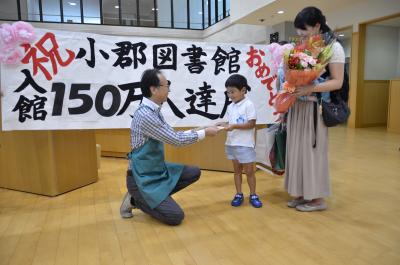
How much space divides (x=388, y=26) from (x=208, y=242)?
8.45 m

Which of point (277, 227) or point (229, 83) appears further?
point (229, 83)

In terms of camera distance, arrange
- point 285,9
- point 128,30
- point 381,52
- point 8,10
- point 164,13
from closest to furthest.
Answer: point 285,9 < point 381,52 < point 8,10 < point 128,30 < point 164,13

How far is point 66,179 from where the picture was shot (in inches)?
122

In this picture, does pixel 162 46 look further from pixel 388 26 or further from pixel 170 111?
pixel 388 26

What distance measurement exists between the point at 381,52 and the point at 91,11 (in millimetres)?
9459

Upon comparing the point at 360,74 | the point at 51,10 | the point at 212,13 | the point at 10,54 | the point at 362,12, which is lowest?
the point at 10,54

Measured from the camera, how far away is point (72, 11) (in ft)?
36.6

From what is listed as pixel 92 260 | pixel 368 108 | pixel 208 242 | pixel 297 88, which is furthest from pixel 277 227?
pixel 368 108

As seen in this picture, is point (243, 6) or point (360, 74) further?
point (243, 6)

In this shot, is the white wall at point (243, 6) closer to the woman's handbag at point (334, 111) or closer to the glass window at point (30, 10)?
the woman's handbag at point (334, 111)

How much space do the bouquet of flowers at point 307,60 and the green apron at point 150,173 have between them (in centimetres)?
108

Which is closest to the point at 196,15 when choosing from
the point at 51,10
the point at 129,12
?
the point at 129,12

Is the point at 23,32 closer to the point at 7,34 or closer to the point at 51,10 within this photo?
the point at 7,34

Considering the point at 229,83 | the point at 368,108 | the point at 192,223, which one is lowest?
the point at 192,223
